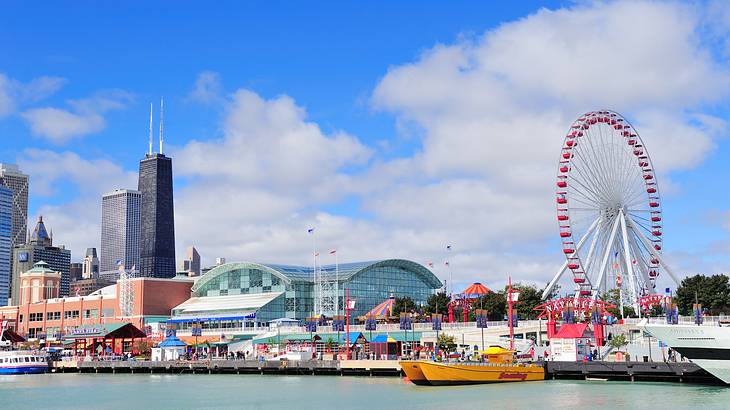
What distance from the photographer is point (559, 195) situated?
11556 centimetres

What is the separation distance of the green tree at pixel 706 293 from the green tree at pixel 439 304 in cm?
3846

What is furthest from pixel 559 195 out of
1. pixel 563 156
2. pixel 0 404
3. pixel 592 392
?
pixel 0 404

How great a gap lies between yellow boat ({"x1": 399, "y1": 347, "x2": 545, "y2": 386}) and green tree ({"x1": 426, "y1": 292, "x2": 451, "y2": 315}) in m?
65.7

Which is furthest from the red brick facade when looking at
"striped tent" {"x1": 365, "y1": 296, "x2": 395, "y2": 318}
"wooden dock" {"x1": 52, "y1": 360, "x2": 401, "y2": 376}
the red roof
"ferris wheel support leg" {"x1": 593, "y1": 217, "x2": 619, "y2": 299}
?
the red roof

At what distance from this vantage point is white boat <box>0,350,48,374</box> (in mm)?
124688

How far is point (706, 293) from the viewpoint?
5138 inches

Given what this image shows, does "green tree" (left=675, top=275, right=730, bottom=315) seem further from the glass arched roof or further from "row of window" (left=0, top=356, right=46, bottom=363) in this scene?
"row of window" (left=0, top=356, right=46, bottom=363)

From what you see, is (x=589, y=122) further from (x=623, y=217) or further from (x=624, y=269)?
(x=624, y=269)

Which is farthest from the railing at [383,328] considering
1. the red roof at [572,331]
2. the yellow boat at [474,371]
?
the yellow boat at [474,371]

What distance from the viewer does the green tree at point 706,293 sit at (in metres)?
129

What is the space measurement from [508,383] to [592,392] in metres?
11.7

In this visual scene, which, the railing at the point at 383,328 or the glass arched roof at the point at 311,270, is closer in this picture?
the railing at the point at 383,328

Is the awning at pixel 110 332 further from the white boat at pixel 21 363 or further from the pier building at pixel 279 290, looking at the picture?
the pier building at pixel 279 290

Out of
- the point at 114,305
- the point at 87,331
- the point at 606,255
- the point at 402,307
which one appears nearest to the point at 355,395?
the point at 606,255
